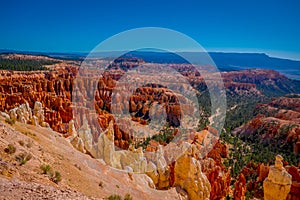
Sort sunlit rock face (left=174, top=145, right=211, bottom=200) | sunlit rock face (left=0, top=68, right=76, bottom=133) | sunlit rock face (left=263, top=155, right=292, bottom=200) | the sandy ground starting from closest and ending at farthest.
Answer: the sandy ground → sunlit rock face (left=174, top=145, right=211, bottom=200) → sunlit rock face (left=263, top=155, right=292, bottom=200) → sunlit rock face (left=0, top=68, right=76, bottom=133)

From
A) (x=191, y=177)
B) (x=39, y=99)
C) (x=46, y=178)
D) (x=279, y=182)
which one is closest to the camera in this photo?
(x=46, y=178)

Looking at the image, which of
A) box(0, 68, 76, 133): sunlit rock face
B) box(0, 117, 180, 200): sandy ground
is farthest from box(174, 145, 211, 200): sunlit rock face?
box(0, 68, 76, 133): sunlit rock face

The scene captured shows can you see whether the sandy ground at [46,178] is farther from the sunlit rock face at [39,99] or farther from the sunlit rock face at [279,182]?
the sunlit rock face at [39,99]

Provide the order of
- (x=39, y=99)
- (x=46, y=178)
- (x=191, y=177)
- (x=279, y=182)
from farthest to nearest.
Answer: (x=39, y=99) < (x=279, y=182) < (x=191, y=177) < (x=46, y=178)

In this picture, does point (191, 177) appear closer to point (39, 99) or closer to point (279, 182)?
point (279, 182)

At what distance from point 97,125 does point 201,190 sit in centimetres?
2044

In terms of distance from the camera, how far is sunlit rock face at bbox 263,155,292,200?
15961 millimetres

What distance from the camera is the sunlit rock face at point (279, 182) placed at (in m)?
16.0

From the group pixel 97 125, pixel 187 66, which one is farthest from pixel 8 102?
pixel 187 66

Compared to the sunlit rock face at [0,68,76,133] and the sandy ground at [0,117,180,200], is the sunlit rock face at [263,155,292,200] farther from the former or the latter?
the sunlit rock face at [0,68,76,133]

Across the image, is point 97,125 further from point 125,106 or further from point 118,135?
point 125,106

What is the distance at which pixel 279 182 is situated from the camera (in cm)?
1609

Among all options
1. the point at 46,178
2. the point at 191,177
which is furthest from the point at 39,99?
the point at 46,178

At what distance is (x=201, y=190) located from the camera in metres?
15.2
